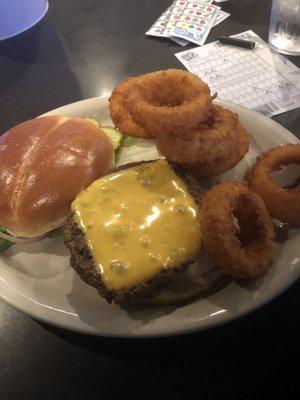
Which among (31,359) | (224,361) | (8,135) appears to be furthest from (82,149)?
(224,361)

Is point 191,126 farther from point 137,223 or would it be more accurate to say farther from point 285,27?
point 285,27

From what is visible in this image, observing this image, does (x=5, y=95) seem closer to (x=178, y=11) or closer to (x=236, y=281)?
(x=178, y=11)

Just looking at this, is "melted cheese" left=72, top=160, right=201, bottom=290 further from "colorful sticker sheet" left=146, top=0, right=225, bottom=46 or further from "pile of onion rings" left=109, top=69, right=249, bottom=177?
"colorful sticker sheet" left=146, top=0, right=225, bottom=46

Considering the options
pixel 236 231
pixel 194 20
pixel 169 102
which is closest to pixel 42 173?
pixel 169 102

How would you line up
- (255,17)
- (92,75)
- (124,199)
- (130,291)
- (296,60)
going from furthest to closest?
(255,17) → (92,75) → (296,60) → (124,199) → (130,291)

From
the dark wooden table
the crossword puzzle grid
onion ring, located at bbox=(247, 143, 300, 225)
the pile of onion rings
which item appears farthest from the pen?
the dark wooden table

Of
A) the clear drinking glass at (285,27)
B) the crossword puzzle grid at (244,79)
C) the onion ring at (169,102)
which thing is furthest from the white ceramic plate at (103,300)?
the clear drinking glass at (285,27)
